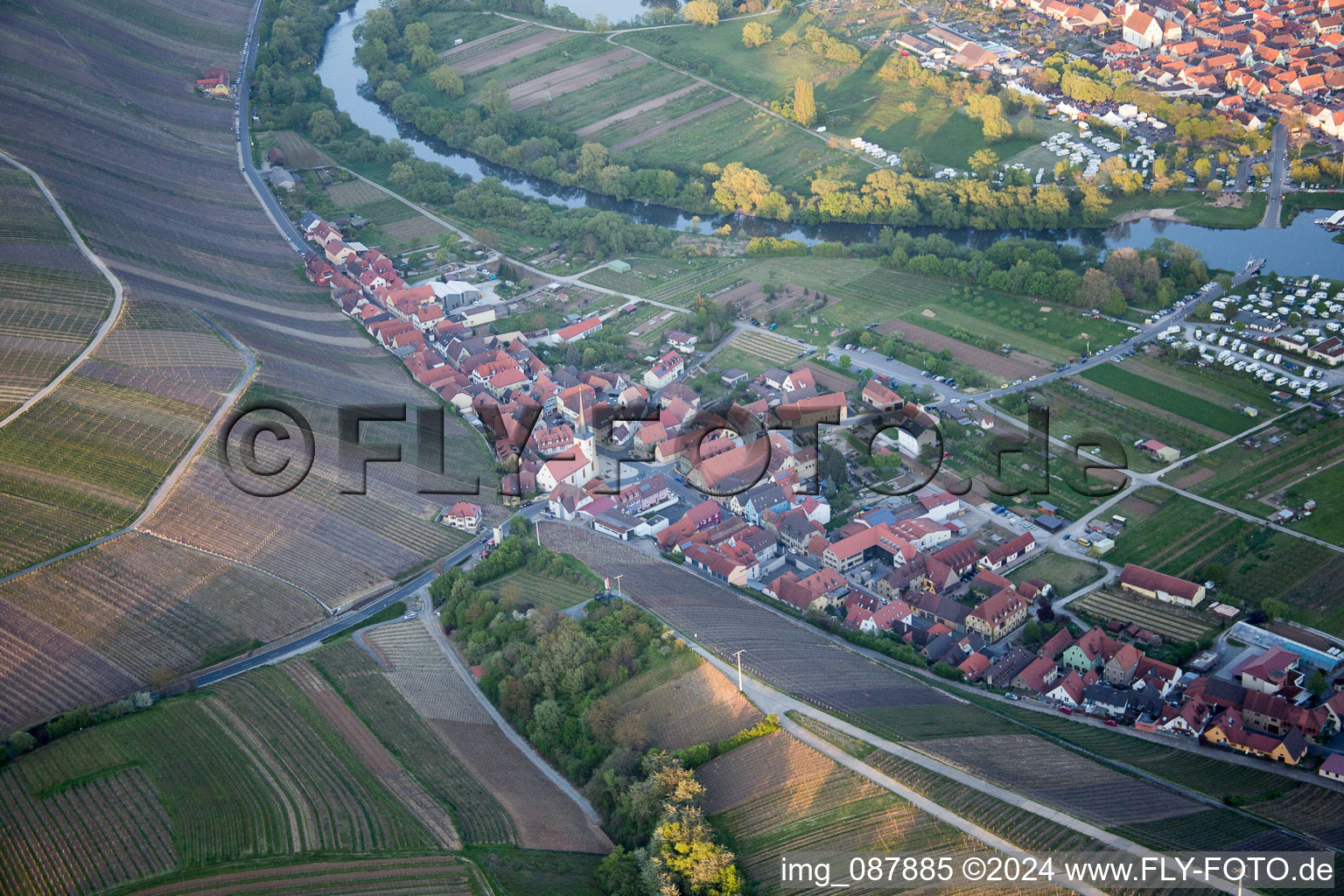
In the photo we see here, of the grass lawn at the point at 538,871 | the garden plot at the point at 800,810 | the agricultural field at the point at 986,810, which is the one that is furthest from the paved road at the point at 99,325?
the agricultural field at the point at 986,810

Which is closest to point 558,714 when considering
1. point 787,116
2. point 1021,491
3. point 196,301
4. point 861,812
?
point 861,812

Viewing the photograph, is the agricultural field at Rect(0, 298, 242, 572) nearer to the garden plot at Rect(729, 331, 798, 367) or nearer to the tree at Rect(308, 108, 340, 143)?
the garden plot at Rect(729, 331, 798, 367)

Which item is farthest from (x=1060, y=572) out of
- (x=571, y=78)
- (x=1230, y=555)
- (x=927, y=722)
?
(x=571, y=78)

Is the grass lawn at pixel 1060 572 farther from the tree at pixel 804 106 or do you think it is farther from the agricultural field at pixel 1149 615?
the tree at pixel 804 106

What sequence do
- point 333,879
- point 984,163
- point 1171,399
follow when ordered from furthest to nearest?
point 984,163 → point 1171,399 → point 333,879

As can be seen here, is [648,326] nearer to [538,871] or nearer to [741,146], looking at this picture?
[741,146]

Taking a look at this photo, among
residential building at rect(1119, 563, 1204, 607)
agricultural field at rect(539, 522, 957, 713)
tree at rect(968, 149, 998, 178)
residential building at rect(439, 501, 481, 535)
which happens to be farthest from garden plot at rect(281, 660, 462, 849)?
tree at rect(968, 149, 998, 178)
